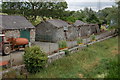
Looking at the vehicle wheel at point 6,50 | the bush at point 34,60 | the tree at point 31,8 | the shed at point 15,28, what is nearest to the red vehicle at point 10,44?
the vehicle wheel at point 6,50

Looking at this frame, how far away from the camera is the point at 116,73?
12422 mm

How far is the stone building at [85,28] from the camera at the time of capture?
105ft

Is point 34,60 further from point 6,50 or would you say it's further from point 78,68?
point 6,50

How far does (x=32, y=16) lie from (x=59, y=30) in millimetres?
7333

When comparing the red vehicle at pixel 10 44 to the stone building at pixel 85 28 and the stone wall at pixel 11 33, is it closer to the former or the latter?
the stone wall at pixel 11 33

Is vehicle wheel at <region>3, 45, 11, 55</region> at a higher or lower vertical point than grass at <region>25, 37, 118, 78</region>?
higher

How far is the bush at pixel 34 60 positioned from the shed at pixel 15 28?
695cm

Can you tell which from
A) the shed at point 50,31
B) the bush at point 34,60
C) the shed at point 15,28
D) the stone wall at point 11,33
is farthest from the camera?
the shed at point 50,31

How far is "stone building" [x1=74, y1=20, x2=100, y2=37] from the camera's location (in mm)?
31969

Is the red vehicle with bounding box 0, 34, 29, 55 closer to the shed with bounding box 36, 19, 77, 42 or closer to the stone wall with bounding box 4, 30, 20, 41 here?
the stone wall with bounding box 4, 30, 20, 41

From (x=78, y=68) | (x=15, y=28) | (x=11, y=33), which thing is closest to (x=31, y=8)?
(x=15, y=28)

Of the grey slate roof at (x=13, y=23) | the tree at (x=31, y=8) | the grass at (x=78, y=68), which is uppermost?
the tree at (x=31, y=8)

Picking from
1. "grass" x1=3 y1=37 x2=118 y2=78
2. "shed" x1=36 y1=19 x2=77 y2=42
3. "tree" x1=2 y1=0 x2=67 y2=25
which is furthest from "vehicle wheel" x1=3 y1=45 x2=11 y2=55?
"tree" x1=2 y1=0 x2=67 y2=25

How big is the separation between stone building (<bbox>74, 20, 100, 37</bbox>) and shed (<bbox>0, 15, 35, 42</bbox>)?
34.7 feet
